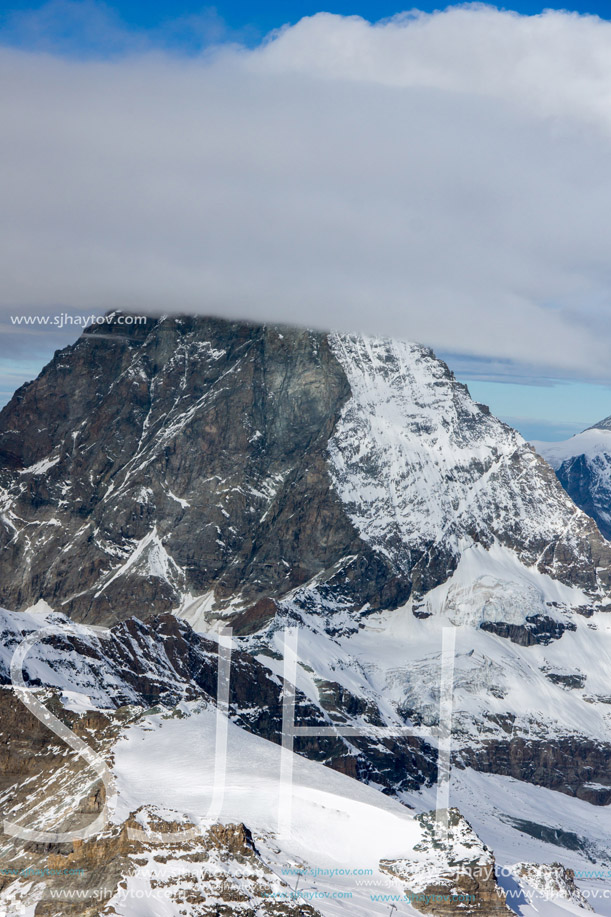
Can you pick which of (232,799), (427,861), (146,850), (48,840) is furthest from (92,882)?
(427,861)

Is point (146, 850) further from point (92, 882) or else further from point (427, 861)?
point (427, 861)

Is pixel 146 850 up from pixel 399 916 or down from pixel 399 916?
up

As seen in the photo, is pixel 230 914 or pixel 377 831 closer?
pixel 230 914

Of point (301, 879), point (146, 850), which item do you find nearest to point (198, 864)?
point (146, 850)

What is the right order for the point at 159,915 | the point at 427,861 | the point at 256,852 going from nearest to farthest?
the point at 159,915 → the point at 256,852 → the point at 427,861

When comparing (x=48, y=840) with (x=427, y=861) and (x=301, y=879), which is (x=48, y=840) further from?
(x=427, y=861)

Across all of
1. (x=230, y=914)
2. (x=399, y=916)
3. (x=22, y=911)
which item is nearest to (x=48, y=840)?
(x=22, y=911)

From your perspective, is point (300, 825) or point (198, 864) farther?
point (300, 825)

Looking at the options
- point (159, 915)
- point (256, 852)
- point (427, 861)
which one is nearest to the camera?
point (159, 915)
